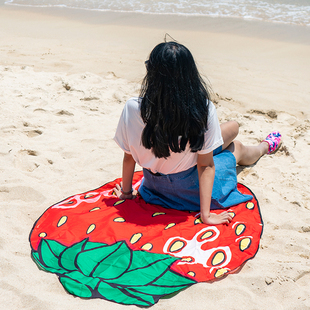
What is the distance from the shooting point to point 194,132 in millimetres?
1891

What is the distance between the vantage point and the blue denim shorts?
2.22m

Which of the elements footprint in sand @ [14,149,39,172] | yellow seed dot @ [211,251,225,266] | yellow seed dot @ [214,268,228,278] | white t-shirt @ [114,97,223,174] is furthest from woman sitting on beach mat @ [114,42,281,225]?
footprint in sand @ [14,149,39,172]

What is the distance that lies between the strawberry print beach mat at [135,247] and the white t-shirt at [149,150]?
14.5 inches

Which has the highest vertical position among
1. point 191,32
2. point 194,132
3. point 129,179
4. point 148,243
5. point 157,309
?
point 191,32

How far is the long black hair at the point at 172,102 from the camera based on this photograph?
171cm

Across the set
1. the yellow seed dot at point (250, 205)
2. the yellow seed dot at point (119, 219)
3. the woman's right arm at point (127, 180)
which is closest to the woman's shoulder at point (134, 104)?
the woman's right arm at point (127, 180)

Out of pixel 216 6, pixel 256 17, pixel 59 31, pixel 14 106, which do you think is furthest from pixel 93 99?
pixel 216 6

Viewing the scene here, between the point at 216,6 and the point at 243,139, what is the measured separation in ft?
24.5

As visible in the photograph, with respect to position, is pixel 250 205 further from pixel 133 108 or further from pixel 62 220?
pixel 62 220

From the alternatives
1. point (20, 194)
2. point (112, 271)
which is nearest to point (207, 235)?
point (112, 271)

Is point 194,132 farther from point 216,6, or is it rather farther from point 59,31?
point 216,6

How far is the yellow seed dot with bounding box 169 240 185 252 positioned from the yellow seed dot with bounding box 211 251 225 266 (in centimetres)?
20

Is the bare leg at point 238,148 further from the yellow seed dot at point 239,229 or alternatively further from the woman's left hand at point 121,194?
the woman's left hand at point 121,194

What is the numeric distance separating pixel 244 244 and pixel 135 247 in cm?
67
